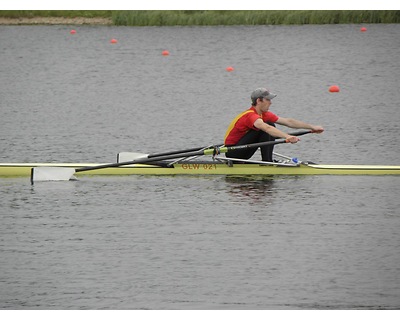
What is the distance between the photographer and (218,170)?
1717cm

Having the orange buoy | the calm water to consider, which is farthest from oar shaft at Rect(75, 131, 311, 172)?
the orange buoy

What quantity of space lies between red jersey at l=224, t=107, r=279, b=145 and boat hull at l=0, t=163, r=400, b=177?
379mm

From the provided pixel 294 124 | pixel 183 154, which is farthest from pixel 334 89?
pixel 183 154

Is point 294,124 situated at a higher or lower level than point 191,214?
higher

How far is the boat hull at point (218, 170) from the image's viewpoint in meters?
17.1

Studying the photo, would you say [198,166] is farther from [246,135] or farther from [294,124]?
[294,124]

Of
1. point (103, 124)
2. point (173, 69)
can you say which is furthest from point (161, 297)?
point (173, 69)

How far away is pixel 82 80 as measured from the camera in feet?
107

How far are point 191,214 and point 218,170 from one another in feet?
5.97

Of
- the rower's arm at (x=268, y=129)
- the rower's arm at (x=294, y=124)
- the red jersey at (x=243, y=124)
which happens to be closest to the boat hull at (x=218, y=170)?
the red jersey at (x=243, y=124)

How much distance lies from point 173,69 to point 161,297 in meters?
23.3

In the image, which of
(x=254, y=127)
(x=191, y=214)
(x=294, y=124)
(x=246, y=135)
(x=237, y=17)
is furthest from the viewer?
(x=237, y=17)

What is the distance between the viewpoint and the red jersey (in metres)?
16.8

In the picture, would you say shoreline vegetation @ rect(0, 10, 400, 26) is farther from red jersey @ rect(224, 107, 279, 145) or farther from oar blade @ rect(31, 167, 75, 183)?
oar blade @ rect(31, 167, 75, 183)
